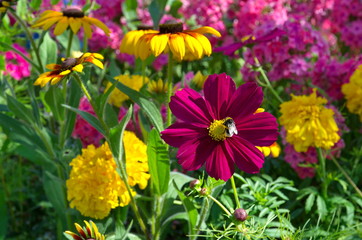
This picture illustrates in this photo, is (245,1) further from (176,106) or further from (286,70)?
(176,106)

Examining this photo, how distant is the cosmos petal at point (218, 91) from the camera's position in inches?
39.0

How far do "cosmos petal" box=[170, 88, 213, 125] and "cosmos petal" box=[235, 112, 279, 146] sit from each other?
66 mm

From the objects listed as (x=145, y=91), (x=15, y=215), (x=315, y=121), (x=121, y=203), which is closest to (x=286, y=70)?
(x=315, y=121)

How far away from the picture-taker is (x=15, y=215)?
2.01 m

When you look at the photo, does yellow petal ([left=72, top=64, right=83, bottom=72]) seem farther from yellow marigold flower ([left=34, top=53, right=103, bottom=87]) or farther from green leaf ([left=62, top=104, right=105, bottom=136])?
green leaf ([left=62, top=104, right=105, bottom=136])

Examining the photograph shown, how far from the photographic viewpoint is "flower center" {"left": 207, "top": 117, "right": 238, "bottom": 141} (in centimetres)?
95

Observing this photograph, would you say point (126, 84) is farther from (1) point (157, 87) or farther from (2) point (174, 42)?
(2) point (174, 42)

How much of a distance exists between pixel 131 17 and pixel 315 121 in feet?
3.98

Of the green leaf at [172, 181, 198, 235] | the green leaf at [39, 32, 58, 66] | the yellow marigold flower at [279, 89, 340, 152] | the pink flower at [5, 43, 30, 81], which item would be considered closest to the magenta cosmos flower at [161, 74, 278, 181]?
the green leaf at [172, 181, 198, 235]

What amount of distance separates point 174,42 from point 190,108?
180mm

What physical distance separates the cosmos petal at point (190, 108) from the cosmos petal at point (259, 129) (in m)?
0.07

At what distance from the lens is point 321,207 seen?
142 cm

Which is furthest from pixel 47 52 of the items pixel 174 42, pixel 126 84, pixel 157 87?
pixel 174 42

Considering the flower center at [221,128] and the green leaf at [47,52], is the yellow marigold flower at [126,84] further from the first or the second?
the flower center at [221,128]
